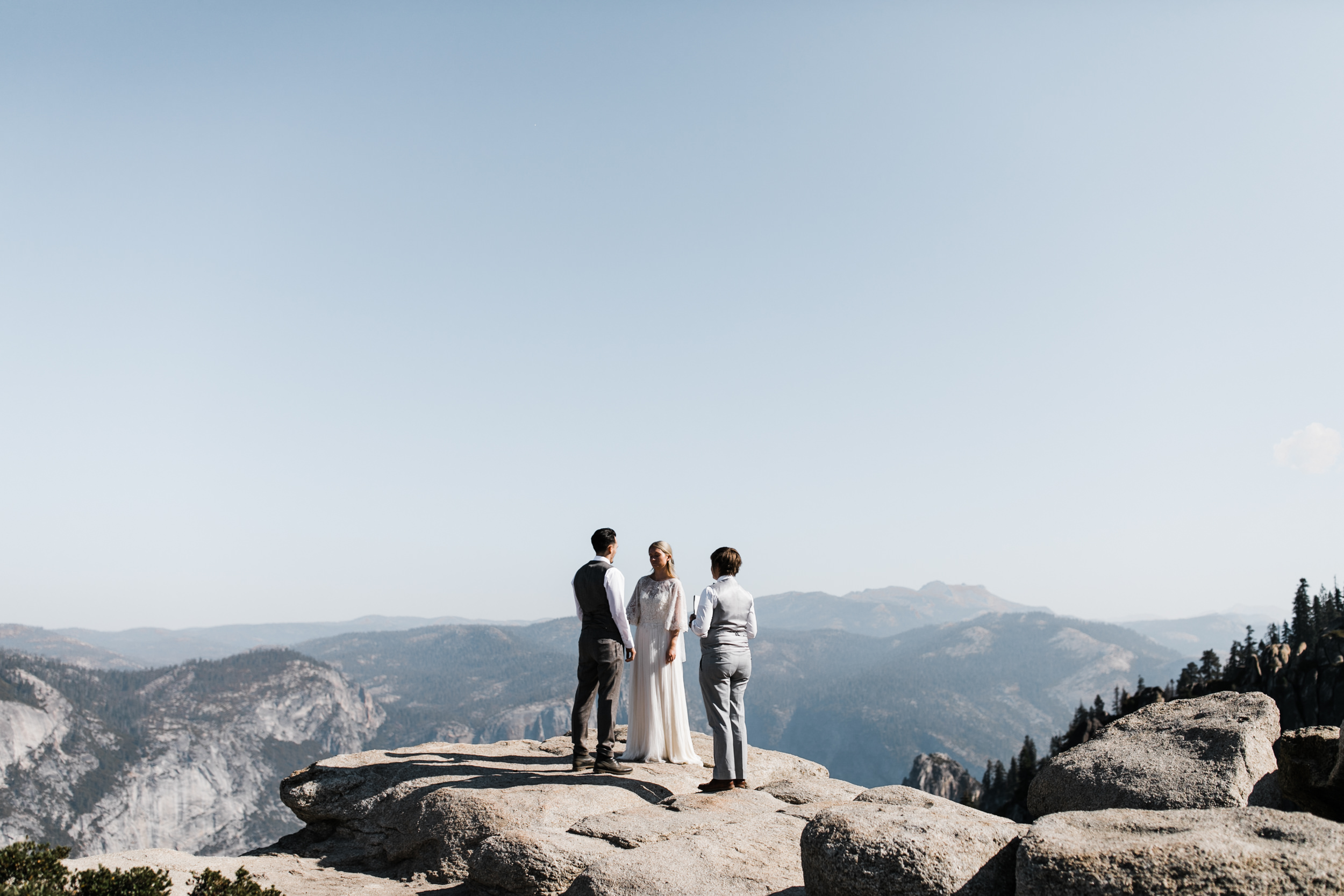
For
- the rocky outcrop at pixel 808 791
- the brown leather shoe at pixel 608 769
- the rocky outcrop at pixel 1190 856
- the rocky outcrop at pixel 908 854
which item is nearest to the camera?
the rocky outcrop at pixel 1190 856

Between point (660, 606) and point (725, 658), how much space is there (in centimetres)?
201

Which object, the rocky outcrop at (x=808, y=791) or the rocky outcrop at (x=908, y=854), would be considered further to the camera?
the rocky outcrop at (x=808, y=791)

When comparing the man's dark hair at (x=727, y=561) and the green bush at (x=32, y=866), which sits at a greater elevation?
the man's dark hair at (x=727, y=561)

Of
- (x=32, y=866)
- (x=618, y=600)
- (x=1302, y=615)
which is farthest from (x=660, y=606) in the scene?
(x=1302, y=615)

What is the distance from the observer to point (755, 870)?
346 inches

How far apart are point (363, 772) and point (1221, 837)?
1374 centimetres

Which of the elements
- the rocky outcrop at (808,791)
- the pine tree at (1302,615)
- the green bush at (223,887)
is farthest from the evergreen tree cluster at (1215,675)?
the green bush at (223,887)

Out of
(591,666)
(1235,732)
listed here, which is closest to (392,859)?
(591,666)

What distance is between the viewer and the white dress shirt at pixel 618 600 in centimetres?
1347

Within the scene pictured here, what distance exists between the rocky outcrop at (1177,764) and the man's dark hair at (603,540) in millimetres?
7425

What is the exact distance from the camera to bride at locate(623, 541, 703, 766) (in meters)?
13.8

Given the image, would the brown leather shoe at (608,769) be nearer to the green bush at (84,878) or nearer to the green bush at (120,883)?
the green bush at (84,878)

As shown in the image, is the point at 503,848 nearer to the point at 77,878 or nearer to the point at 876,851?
the point at 77,878

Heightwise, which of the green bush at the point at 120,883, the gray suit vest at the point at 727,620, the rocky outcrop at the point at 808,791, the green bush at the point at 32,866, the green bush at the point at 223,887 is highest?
the gray suit vest at the point at 727,620
